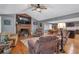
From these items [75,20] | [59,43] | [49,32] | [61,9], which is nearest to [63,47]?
[59,43]

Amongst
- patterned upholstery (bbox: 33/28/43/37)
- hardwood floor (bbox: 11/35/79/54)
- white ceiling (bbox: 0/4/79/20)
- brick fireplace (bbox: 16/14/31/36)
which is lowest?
hardwood floor (bbox: 11/35/79/54)

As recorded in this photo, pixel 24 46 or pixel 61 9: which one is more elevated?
pixel 61 9

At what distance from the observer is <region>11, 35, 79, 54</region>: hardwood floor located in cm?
207

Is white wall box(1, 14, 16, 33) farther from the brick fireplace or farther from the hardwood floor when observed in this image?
the hardwood floor

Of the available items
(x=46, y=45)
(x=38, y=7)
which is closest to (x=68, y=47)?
(x=46, y=45)

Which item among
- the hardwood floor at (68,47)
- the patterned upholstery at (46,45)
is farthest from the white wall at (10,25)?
the patterned upholstery at (46,45)

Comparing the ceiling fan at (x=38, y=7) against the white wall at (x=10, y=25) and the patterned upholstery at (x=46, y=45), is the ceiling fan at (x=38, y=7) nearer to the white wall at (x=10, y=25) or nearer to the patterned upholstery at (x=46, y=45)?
the white wall at (x=10, y=25)

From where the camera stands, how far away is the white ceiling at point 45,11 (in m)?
2.06

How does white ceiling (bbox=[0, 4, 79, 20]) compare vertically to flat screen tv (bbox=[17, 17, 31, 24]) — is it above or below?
above

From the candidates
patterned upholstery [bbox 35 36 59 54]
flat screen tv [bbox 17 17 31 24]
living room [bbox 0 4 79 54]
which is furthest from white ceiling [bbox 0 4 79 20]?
patterned upholstery [bbox 35 36 59 54]

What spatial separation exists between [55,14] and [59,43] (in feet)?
1.59

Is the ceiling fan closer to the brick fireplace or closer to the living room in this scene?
the living room

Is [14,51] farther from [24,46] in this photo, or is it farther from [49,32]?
[49,32]
